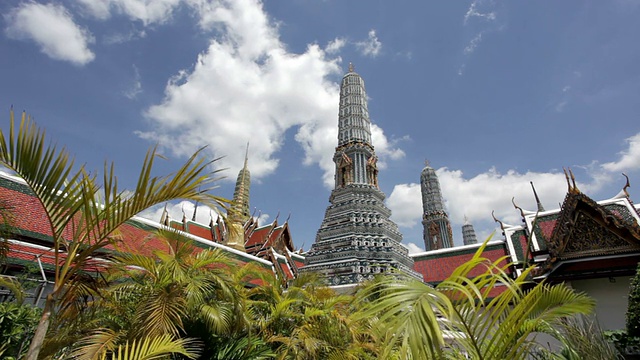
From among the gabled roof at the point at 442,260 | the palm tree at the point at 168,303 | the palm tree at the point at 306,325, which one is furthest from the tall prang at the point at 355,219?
the palm tree at the point at 168,303

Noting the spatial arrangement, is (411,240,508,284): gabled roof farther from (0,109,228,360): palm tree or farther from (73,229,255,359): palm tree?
(0,109,228,360): palm tree

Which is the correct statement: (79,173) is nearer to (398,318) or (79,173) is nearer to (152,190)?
(152,190)

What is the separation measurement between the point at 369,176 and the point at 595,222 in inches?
392

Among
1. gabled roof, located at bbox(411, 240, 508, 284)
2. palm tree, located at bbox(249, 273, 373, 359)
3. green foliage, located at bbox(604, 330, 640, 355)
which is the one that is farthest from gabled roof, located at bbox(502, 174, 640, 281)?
gabled roof, located at bbox(411, 240, 508, 284)

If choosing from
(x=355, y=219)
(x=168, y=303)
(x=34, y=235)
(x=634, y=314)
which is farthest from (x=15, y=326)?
(x=355, y=219)

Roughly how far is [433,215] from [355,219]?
26208 millimetres

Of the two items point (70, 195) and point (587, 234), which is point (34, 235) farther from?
point (587, 234)

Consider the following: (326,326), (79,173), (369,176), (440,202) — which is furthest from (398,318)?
(440,202)

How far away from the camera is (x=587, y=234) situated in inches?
309

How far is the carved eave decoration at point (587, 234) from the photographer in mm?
7352

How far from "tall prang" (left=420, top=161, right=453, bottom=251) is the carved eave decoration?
28.7 metres

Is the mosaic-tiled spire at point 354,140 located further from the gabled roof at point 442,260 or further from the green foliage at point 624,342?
the green foliage at point 624,342

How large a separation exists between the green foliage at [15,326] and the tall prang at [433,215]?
35844 mm

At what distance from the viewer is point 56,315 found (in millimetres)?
3000
